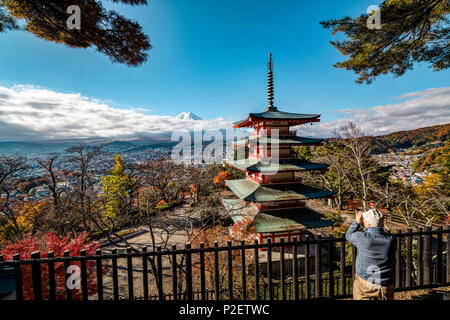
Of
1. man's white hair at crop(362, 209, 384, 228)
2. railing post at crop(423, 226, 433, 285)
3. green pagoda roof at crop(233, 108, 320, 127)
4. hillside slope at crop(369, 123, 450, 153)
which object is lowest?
railing post at crop(423, 226, 433, 285)

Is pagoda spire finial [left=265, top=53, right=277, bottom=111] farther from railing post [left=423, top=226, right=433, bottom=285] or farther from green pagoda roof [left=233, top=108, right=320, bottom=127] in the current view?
railing post [left=423, top=226, right=433, bottom=285]

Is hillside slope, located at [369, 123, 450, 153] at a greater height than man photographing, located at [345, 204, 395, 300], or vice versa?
hillside slope, located at [369, 123, 450, 153]

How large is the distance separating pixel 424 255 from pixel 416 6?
20.5ft

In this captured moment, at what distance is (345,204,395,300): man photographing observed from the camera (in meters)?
2.03

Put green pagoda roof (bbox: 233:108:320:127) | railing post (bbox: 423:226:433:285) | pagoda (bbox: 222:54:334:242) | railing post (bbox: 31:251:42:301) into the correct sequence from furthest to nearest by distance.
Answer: green pagoda roof (bbox: 233:108:320:127)
pagoda (bbox: 222:54:334:242)
railing post (bbox: 423:226:433:285)
railing post (bbox: 31:251:42:301)

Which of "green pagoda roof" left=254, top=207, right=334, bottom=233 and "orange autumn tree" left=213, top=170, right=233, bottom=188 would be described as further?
"orange autumn tree" left=213, top=170, right=233, bottom=188

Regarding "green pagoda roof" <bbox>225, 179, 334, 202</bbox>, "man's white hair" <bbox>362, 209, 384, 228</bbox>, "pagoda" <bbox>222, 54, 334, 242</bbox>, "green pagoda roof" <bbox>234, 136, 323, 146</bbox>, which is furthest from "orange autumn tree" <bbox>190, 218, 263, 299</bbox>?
"man's white hair" <bbox>362, 209, 384, 228</bbox>

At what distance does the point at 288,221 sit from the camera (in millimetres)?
8406

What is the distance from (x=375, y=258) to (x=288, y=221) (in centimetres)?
672

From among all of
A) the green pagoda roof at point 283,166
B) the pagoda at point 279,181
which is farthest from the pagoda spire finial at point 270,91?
the green pagoda roof at point 283,166

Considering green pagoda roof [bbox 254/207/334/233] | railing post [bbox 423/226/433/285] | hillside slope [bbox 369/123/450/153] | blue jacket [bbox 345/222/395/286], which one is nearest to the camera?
blue jacket [bbox 345/222/395/286]

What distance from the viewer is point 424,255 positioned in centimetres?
324
